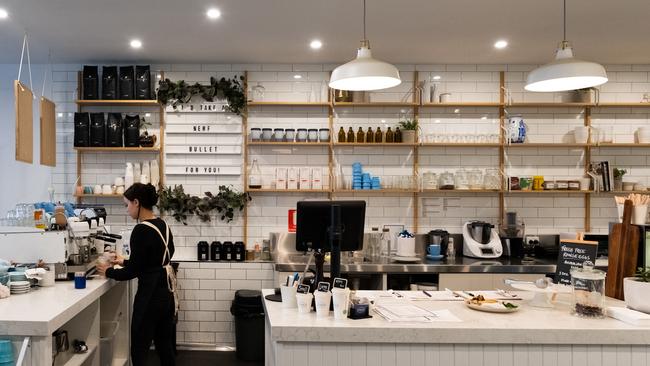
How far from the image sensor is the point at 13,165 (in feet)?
17.8

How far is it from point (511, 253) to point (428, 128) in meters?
1.61

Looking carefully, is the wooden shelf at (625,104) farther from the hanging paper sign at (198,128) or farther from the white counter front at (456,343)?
the hanging paper sign at (198,128)

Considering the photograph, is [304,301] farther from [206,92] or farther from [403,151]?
[206,92]

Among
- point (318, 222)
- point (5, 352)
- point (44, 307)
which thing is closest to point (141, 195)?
point (44, 307)

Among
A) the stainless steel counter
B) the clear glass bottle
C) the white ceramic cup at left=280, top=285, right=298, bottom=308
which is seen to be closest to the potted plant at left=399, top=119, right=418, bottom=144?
the stainless steel counter

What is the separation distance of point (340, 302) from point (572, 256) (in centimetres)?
140

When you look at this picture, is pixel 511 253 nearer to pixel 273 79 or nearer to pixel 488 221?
pixel 488 221

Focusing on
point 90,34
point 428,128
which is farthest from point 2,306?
point 428,128

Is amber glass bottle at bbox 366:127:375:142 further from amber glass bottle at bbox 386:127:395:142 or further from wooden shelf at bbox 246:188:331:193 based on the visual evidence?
wooden shelf at bbox 246:188:331:193

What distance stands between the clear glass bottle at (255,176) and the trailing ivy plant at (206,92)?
610 millimetres

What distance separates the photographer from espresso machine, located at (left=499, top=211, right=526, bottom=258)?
502cm

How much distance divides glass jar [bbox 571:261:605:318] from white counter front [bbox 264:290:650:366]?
126mm

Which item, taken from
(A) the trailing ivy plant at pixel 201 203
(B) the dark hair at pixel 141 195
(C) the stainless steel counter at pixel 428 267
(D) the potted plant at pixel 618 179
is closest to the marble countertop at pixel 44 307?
(B) the dark hair at pixel 141 195

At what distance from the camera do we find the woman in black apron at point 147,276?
10.6 feet
